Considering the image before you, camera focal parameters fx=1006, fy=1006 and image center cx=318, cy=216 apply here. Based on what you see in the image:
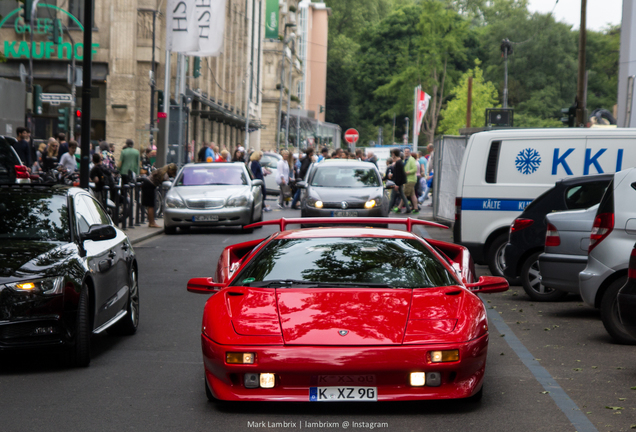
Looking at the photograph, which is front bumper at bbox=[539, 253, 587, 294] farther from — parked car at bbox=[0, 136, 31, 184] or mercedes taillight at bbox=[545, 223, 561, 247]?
parked car at bbox=[0, 136, 31, 184]

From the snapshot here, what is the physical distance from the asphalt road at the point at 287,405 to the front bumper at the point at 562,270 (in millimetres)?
463

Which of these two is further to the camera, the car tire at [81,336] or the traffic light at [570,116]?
the traffic light at [570,116]

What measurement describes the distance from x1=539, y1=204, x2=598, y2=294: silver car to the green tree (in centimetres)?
7580

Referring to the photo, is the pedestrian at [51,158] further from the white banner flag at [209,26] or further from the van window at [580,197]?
the van window at [580,197]

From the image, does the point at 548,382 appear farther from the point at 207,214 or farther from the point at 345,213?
the point at 207,214

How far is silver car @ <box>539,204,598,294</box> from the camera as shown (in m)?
10.9

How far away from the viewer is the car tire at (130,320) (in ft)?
30.7

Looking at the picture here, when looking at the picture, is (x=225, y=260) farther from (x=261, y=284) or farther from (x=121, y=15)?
(x=121, y=15)

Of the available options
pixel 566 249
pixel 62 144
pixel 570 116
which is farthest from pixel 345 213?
pixel 566 249

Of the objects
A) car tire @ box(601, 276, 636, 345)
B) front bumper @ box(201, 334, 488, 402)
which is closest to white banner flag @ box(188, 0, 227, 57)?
car tire @ box(601, 276, 636, 345)

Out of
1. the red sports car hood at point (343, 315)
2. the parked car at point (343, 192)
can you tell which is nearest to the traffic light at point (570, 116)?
the parked car at point (343, 192)

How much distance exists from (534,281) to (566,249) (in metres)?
1.46

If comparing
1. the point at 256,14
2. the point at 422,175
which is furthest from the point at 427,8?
the point at 422,175

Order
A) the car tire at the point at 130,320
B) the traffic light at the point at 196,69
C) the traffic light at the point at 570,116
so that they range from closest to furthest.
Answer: the car tire at the point at 130,320, the traffic light at the point at 570,116, the traffic light at the point at 196,69
